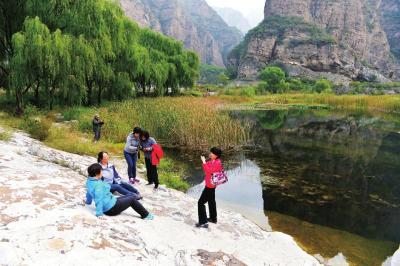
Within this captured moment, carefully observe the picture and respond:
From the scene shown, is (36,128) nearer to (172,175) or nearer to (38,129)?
(38,129)

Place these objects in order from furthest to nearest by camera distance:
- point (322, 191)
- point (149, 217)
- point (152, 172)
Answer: point (322, 191), point (152, 172), point (149, 217)

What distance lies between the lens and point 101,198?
5.63 metres

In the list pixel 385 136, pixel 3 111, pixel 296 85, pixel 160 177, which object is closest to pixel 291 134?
pixel 385 136

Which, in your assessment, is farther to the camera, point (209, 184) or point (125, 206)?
point (209, 184)

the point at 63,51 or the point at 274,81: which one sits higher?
the point at 63,51

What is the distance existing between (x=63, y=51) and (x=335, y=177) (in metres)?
13.3

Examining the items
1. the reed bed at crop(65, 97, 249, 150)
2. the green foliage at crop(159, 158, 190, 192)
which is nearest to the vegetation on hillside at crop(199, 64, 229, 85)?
the reed bed at crop(65, 97, 249, 150)

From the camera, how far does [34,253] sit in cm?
419

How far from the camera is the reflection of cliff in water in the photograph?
998cm

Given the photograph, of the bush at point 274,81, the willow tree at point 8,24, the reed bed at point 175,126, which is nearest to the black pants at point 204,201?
the reed bed at point 175,126

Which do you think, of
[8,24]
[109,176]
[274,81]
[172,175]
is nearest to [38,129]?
[172,175]

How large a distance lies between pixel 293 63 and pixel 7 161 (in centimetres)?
12656

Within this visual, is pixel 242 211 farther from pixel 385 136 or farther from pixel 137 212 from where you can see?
pixel 385 136

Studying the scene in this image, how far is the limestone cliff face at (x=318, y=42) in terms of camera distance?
126 metres
